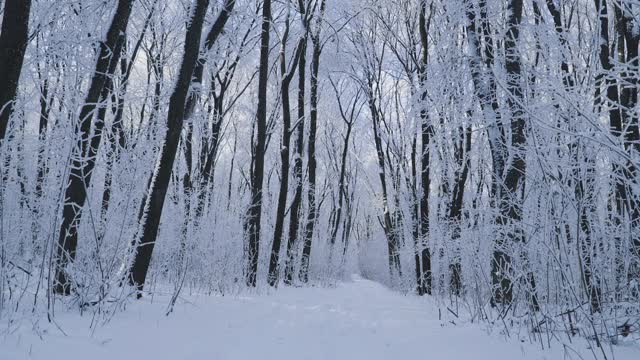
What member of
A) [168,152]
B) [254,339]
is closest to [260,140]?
→ [168,152]

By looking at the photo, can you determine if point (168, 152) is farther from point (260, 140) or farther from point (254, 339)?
point (260, 140)

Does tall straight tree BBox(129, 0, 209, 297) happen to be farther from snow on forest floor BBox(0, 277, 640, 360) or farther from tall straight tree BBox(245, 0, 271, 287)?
tall straight tree BBox(245, 0, 271, 287)

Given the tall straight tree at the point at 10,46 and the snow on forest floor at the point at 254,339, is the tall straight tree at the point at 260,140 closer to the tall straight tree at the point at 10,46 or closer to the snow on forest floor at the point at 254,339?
the snow on forest floor at the point at 254,339

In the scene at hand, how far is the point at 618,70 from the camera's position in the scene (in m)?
1.84

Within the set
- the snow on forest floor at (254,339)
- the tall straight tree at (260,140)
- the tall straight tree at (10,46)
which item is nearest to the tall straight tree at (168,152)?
the snow on forest floor at (254,339)

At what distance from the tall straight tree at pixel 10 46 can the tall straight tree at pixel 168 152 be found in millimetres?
1602

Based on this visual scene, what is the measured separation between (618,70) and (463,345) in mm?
2122

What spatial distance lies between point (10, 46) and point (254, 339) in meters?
2.44

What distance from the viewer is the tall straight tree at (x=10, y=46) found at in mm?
2551

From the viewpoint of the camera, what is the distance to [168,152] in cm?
417

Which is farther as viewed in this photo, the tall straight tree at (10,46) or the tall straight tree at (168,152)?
Result: the tall straight tree at (168,152)

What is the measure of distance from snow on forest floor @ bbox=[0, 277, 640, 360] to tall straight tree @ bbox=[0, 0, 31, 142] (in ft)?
4.45

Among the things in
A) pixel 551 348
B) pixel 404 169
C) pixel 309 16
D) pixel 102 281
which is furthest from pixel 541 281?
pixel 309 16

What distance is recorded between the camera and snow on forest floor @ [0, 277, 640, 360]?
2.24 m
